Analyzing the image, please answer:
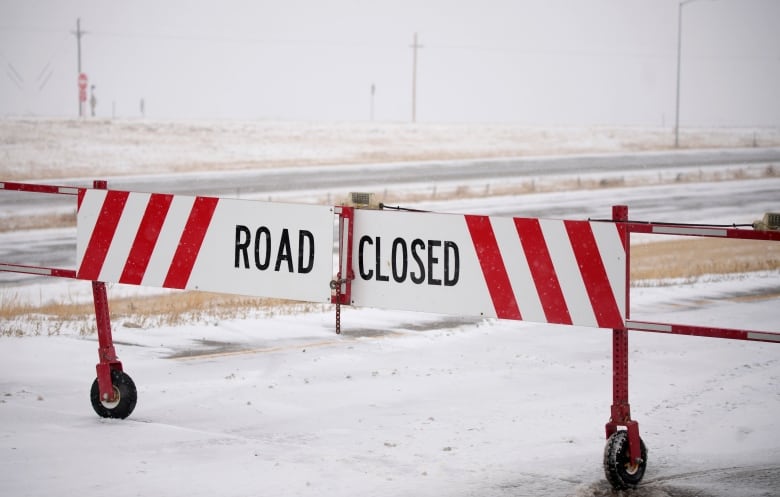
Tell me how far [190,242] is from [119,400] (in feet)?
4.40

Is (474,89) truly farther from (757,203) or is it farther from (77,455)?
(77,455)

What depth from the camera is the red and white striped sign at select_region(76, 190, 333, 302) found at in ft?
23.3

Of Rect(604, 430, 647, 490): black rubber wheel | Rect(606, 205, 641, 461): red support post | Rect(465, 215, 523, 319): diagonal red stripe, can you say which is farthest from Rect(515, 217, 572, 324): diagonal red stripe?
Rect(604, 430, 647, 490): black rubber wheel

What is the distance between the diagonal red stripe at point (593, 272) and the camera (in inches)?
247

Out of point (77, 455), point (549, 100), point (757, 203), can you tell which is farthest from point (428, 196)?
point (549, 100)

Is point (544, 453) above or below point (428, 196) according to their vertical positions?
below

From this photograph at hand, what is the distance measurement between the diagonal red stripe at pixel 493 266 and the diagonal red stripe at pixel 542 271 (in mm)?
181

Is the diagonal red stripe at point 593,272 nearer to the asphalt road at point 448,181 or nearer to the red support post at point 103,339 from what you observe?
the red support post at point 103,339

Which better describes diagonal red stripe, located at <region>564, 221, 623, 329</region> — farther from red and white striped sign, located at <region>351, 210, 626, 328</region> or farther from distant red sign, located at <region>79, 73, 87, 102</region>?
distant red sign, located at <region>79, 73, 87, 102</region>

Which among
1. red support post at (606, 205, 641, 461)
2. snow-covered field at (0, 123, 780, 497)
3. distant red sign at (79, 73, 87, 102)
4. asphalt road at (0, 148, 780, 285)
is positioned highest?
distant red sign at (79, 73, 87, 102)

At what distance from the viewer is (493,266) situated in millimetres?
6582

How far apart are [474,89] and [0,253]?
180m

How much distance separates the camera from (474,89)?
198 m

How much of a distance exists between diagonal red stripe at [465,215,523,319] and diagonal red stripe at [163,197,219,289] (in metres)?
2.09
